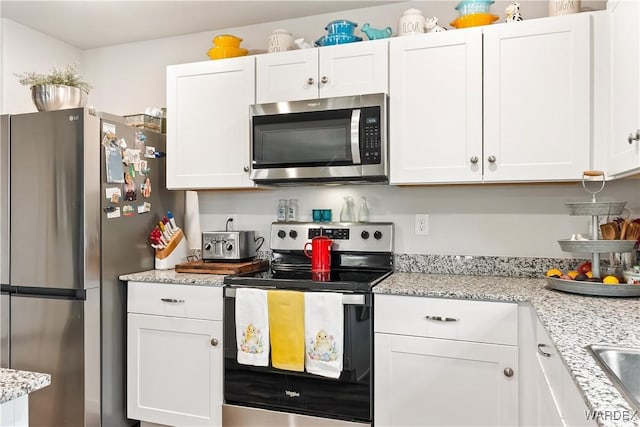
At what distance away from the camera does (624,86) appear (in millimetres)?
1732

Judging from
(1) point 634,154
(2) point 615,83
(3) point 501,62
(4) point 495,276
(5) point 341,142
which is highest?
(3) point 501,62

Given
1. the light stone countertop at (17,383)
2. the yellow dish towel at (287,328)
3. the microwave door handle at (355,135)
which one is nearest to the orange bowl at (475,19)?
the microwave door handle at (355,135)

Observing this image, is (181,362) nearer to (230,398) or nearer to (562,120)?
(230,398)

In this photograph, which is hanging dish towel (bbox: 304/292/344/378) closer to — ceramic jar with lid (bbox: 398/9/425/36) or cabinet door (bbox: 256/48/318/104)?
cabinet door (bbox: 256/48/318/104)

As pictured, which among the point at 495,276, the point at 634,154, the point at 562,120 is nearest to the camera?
the point at 634,154

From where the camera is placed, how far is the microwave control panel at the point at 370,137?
226 cm

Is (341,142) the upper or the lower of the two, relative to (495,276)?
upper

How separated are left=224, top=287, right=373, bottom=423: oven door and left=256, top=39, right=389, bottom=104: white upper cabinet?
105cm

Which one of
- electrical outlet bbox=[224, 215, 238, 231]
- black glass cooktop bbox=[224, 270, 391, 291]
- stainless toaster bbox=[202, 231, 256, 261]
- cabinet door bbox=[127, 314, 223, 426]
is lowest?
cabinet door bbox=[127, 314, 223, 426]

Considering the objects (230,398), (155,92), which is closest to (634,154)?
(230,398)

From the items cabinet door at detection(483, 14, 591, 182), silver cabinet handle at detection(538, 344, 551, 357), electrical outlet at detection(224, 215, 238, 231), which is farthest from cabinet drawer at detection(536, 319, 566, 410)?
electrical outlet at detection(224, 215, 238, 231)

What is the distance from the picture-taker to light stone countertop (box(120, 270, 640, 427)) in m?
0.86

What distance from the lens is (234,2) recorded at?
2.63 meters

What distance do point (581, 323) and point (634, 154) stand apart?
0.70 m
